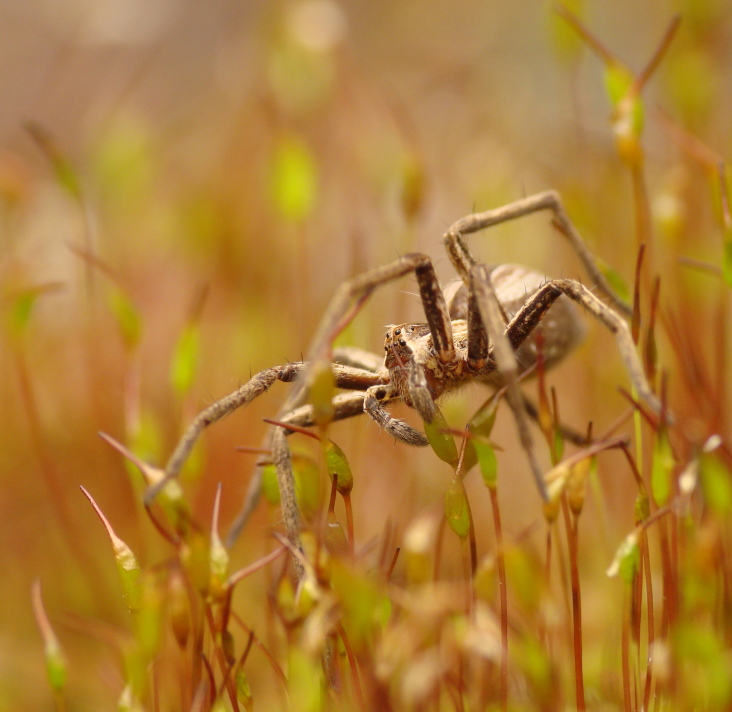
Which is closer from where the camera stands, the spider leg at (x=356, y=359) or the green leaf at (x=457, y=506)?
the green leaf at (x=457, y=506)

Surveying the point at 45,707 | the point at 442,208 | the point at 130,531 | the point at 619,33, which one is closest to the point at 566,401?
the point at 442,208

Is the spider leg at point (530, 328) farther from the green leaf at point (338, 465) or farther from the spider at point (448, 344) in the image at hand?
the green leaf at point (338, 465)

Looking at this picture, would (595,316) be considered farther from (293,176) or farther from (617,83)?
(293,176)

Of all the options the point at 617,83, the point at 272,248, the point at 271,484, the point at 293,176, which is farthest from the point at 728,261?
the point at 272,248

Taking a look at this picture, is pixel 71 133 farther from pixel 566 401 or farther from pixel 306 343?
pixel 566 401

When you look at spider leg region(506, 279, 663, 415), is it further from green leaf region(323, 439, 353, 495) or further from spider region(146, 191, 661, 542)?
green leaf region(323, 439, 353, 495)

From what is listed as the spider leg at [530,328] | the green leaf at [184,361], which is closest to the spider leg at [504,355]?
the spider leg at [530,328]
